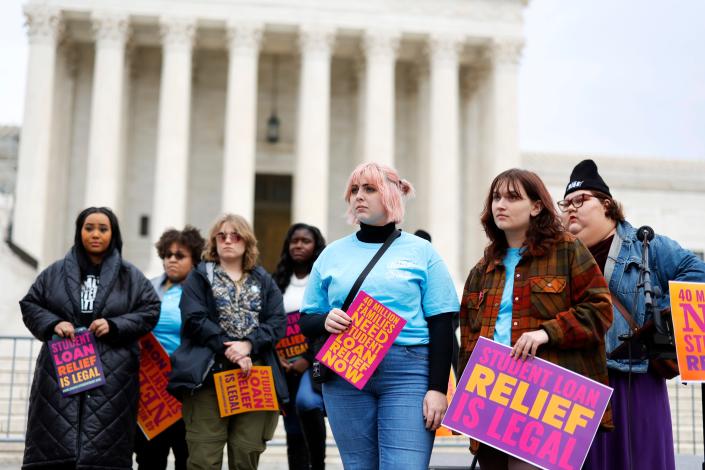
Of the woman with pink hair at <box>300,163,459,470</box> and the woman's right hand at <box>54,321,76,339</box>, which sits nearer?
the woman with pink hair at <box>300,163,459,470</box>

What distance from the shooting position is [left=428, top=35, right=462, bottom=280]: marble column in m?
25.7

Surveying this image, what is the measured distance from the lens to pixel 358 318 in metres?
4.25

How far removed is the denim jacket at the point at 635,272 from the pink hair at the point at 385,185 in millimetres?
1443

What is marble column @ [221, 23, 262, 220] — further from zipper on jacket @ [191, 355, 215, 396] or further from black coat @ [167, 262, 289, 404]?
zipper on jacket @ [191, 355, 215, 396]

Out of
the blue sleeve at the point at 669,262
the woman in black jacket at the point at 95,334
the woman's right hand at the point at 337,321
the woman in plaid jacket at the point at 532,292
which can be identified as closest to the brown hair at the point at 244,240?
the woman in black jacket at the point at 95,334

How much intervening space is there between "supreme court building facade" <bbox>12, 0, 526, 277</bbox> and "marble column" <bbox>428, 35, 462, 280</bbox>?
5 centimetres

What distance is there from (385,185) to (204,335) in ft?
7.60

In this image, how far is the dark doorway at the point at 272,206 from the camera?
2939 centimetres

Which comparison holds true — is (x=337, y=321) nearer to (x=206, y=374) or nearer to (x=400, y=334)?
(x=400, y=334)

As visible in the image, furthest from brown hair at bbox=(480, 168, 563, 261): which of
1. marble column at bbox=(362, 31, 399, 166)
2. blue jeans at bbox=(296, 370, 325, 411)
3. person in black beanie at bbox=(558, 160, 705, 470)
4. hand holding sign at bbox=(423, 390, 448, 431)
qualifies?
marble column at bbox=(362, 31, 399, 166)

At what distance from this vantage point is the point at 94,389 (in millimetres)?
5965

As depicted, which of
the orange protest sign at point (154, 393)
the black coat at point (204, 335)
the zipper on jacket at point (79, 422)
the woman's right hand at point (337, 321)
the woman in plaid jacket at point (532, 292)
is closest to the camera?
the woman in plaid jacket at point (532, 292)

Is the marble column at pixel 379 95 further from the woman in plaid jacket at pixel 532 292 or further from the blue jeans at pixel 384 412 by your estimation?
the blue jeans at pixel 384 412

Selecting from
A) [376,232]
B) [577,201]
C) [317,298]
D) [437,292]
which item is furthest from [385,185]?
[577,201]
